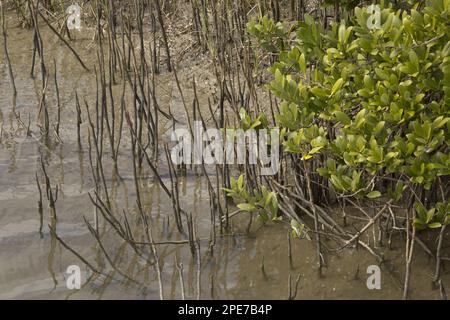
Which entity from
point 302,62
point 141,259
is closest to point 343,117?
point 302,62

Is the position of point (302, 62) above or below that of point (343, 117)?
above

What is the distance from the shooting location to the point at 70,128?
467 centimetres

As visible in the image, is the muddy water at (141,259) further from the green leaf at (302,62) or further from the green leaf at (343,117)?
the green leaf at (302,62)

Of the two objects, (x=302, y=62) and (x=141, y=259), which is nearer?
(x=302, y=62)

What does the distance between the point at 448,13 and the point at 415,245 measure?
105cm

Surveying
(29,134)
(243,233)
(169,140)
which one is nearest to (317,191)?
(243,233)

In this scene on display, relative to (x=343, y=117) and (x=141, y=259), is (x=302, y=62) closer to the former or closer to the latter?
(x=343, y=117)

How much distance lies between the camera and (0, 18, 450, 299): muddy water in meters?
3.28

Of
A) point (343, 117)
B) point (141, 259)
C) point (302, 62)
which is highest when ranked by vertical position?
point (302, 62)

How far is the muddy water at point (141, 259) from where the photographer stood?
3279 millimetres

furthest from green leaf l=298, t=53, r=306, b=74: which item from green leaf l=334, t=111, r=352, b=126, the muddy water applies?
the muddy water

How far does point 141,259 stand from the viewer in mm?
3459

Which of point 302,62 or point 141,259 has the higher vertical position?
point 302,62

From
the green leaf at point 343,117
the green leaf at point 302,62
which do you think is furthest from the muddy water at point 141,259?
the green leaf at point 302,62
